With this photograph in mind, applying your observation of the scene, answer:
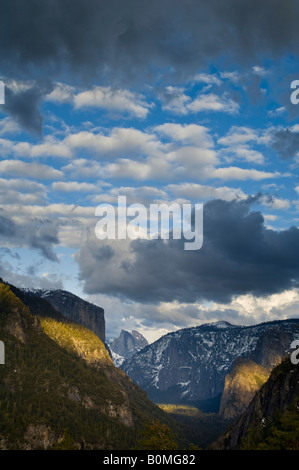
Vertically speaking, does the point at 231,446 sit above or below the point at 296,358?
below
